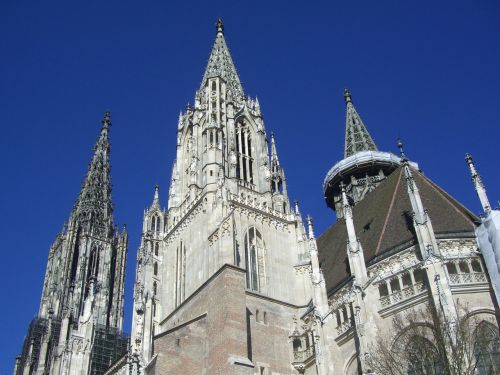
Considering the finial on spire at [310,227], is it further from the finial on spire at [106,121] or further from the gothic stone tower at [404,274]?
the finial on spire at [106,121]

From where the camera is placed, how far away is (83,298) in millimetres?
51031

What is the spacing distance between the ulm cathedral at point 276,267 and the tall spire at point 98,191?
15.5 m

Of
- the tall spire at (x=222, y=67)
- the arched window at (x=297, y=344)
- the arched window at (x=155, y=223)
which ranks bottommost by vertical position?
the arched window at (x=297, y=344)

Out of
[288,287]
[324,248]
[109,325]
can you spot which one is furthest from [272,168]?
[109,325]

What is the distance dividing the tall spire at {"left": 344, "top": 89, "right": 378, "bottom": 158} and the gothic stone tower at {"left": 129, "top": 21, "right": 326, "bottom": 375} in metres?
10.9

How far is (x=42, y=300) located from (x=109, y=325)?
7.25 meters

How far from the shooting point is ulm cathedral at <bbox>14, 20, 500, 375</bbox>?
20703 mm

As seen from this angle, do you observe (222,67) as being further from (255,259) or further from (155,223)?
(255,259)

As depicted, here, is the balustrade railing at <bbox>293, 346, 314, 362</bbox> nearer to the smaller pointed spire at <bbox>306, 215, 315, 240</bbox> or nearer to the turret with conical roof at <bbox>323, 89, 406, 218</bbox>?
the smaller pointed spire at <bbox>306, 215, 315, 240</bbox>

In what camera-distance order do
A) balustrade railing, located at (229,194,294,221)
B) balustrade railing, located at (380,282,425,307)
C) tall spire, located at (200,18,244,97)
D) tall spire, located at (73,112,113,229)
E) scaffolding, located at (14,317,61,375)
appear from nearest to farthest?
balustrade railing, located at (380,282,425,307) < balustrade railing, located at (229,194,294,221) < tall spire, located at (200,18,244,97) < scaffolding, located at (14,317,61,375) < tall spire, located at (73,112,113,229)

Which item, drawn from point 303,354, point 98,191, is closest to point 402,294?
point 303,354

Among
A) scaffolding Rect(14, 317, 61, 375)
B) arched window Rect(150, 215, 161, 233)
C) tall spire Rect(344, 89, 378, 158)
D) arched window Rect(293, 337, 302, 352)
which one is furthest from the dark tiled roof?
scaffolding Rect(14, 317, 61, 375)

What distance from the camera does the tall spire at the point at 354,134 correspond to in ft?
151

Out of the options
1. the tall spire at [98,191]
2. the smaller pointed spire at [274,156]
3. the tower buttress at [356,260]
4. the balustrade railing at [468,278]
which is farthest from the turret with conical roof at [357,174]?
the tall spire at [98,191]
